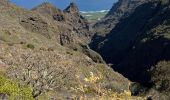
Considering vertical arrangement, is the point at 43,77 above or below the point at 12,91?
below

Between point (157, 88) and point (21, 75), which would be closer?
point (21, 75)

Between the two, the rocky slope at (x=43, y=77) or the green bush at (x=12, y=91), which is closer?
the green bush at (x=12, y=91)

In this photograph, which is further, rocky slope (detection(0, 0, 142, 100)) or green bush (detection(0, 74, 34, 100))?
rocky slope (detection(0, 0, 142, 100))

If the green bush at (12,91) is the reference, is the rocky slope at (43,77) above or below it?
below

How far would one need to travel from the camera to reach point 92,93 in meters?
77.1

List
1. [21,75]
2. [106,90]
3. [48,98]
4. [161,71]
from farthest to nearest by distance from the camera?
[161,71], [106,90], [48,98], [21,75]

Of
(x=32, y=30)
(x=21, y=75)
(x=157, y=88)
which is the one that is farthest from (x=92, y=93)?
(x=32, y=30)

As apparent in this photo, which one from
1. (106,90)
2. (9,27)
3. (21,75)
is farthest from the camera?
(9,27)

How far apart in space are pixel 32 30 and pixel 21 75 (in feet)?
421

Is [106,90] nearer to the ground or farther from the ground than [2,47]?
nearer to the ground

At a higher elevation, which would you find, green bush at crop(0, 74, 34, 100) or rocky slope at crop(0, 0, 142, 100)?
green bush at crop(0, 74, 34, 100)

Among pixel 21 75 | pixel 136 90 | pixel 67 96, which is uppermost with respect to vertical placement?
pixel 21 75

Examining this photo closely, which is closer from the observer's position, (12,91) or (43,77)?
(12,91)

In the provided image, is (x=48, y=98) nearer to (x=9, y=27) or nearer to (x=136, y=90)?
(x=136, y=90)
